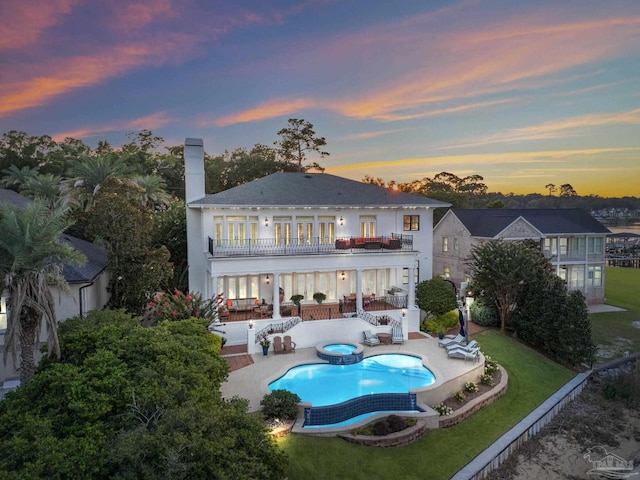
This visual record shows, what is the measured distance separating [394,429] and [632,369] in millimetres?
15076

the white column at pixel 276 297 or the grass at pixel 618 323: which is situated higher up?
the white column at pixel 276 297

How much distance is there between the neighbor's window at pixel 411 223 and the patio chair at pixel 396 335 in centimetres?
739

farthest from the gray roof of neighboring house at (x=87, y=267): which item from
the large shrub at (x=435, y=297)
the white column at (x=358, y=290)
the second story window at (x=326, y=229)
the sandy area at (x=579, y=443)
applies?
the large shrub at (x=435, y=297)

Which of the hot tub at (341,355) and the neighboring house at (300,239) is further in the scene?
the neighboring house at (300,239)

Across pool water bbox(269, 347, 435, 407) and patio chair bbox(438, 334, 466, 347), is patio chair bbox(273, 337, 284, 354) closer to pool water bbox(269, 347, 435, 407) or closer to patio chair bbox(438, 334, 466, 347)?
pool water bbox(269, 347, 435, 407)

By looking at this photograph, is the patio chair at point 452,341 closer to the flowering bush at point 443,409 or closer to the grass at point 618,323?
the flowering bush at point 443,409

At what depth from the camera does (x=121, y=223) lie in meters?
18.7

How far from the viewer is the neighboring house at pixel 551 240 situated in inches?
1304

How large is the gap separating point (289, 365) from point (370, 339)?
203 inches

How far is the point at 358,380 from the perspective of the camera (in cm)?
1680

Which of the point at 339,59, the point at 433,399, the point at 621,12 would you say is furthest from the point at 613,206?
the point at 433,399

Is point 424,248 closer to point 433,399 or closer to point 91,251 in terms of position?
point 433,399

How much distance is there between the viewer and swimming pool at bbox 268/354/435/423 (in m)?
14.8

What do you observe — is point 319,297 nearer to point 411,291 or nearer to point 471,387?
point 411,291
